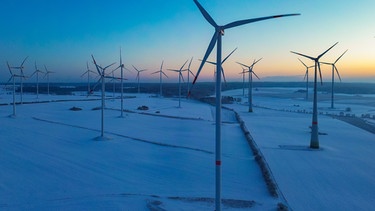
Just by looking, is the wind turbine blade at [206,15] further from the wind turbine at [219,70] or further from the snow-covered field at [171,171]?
the snow-covered field at [171,171]

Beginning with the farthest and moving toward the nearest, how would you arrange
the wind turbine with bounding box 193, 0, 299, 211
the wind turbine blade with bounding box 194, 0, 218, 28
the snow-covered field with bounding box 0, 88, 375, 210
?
the snow-covered field with bounding box 0, 88, 375, 210, the wind turbine blade with bounding box 194, 0, 218, 28, the wind turbine with bounding box 193, 0, 299, 211

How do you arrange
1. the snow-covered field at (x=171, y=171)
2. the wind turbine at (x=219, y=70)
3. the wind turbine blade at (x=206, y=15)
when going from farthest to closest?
the snow-covered field at (x=171, y=171), the wind turbine blade at (x=206, y=15), the wind turbine at (x=219, y=70)

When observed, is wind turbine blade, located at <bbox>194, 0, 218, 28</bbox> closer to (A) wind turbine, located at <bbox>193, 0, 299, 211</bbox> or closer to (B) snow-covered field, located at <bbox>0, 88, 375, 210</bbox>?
(A) wind turbine, located at <bbox>193, 0, 299, 211</bbox>

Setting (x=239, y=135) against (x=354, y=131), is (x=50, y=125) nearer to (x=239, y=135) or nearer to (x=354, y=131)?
(x=239, y=135)

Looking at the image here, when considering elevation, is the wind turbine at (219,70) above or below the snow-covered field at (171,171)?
above

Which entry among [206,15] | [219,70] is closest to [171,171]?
[219,70]

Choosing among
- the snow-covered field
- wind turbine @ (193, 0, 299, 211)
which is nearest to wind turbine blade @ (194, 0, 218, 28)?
wind turbine @ (193, 0, 299, 211)

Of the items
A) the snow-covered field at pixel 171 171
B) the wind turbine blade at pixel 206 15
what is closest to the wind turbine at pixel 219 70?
the wind turbine blade at pixel 206 15

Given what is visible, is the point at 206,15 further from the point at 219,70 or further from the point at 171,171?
the point at 171,171

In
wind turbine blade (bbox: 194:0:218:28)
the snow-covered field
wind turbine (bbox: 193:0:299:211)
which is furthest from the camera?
the snow-covered field

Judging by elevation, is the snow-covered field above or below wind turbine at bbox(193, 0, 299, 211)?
below

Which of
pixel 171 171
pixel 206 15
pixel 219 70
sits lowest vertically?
pixel 171 171
